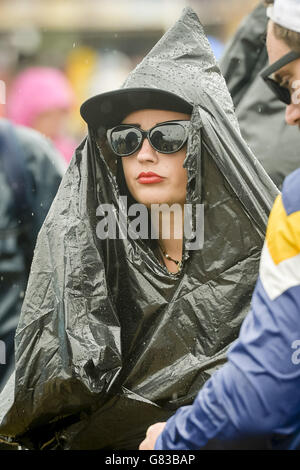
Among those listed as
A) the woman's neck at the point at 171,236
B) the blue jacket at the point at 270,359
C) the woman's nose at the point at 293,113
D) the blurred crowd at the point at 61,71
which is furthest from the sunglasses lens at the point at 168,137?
the blurred crowd at the point at 61,71

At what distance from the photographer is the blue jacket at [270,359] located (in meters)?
2.03

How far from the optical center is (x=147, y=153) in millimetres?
3156

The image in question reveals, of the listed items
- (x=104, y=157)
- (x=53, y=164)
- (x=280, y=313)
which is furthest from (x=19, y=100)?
(x=280, y=313)

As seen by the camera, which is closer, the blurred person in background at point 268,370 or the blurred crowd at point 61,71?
the blurred person in background at point 268,370

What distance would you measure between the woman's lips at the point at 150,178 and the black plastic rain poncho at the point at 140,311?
0.15m

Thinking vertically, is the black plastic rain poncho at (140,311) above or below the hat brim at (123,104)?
below

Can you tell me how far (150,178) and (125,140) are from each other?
0.53 ft

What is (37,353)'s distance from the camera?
3039 millimetres

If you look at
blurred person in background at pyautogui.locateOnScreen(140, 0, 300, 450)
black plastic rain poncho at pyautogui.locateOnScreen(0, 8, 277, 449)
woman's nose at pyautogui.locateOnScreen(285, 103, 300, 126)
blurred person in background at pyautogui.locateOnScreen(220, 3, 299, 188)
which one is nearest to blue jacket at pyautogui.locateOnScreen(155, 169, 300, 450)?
blurred person in background at pyautogui.locateOnScreen(140, 0, 300, 450)

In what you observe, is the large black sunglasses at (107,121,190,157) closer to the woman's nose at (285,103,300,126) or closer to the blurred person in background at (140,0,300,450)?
the woman's nose at (285,103,300,126)

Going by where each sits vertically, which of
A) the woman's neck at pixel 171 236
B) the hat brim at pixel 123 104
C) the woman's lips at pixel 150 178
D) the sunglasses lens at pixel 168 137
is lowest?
the woman's neck at pixel 171 236

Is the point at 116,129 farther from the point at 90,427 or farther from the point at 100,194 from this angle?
the point at 90,427

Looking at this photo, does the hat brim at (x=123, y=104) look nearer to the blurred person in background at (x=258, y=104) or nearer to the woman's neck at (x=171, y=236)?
the woman's neck at (x=171, y=236)

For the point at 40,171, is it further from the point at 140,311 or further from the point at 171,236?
the point at 140,311
